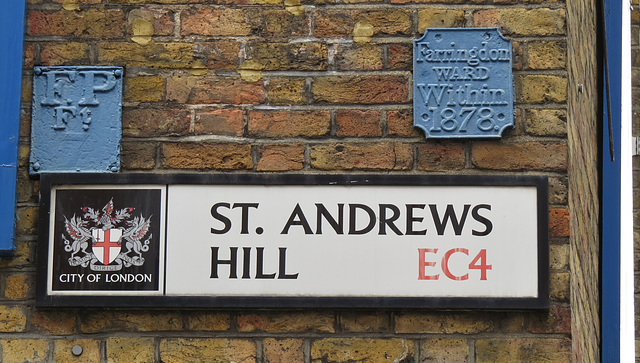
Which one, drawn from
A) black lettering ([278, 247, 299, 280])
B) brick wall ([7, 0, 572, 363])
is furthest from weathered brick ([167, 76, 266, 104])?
black lettering ([278, 247, 299, 280])

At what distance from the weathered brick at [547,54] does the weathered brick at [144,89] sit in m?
1.10

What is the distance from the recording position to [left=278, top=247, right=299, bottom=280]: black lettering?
2.43 meters

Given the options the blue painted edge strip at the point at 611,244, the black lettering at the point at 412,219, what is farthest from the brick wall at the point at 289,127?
the blue painted edge strip at the point at 611,244

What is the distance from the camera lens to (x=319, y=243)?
2441 millimetres

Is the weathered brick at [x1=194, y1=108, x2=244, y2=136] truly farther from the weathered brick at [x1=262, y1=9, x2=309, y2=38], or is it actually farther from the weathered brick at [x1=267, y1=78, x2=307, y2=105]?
the weathered brick at [x1=262, y1=9, x2=309, y2=38]

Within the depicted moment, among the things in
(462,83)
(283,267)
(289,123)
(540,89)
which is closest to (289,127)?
(289,123)

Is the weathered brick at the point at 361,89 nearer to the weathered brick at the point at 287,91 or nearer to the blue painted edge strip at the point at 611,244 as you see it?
the weathered brick at the point at 287,91

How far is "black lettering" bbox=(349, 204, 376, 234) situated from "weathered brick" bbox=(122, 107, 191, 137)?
55cm

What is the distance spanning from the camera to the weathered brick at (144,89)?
2568mm

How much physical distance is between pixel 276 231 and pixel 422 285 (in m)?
0.44

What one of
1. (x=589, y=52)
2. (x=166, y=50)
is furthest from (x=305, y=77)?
(x=589, y=52)

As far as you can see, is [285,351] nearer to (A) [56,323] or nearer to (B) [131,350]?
(B) [131,350]

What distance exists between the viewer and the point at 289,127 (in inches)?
101

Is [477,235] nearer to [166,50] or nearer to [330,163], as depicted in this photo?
[330,163]
